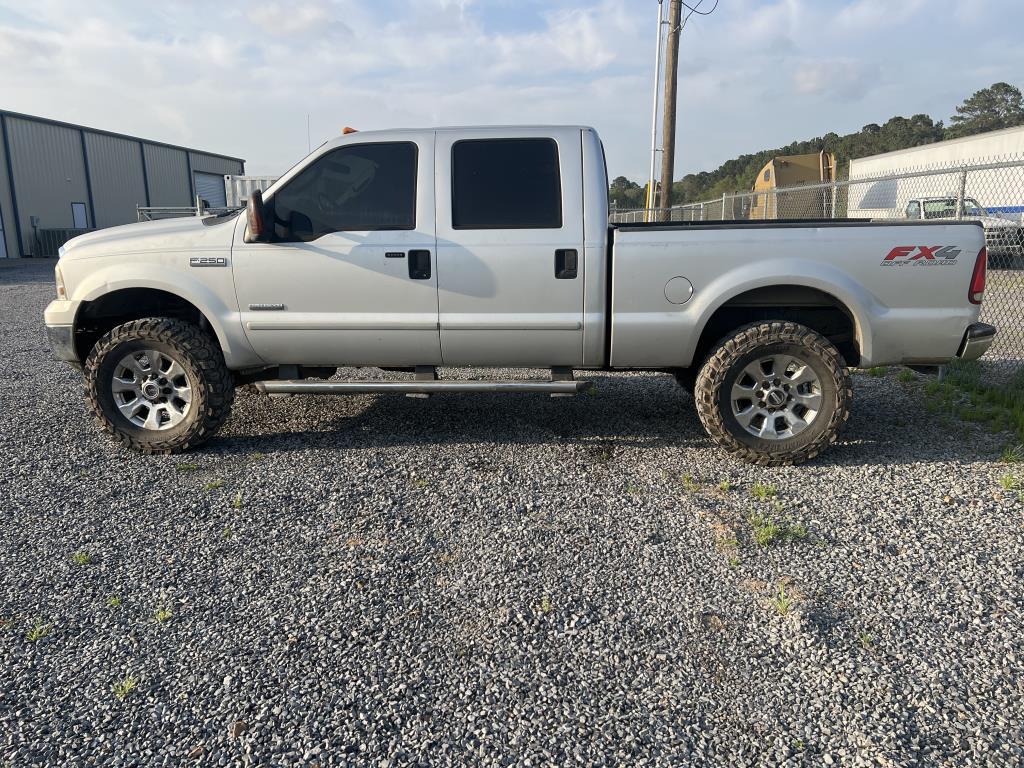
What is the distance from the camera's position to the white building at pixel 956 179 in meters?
17.2

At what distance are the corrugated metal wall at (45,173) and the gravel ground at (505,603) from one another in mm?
29824

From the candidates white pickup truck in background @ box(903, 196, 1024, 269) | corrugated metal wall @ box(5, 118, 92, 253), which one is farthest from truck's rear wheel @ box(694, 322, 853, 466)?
corrugated metal wall @ box(5, 118, 92, 253)

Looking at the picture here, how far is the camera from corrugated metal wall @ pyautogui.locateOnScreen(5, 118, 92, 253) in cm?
2820

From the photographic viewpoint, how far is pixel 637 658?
254 centimetres

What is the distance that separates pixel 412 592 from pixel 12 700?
4.72 feet

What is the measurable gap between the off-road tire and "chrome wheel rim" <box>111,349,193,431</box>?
39 millimetres

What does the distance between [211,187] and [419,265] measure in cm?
4490

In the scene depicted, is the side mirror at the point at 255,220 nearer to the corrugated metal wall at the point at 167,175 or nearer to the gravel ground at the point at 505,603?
the gravel ground at the point at 505,603

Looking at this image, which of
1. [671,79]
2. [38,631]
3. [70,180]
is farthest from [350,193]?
[70,180]

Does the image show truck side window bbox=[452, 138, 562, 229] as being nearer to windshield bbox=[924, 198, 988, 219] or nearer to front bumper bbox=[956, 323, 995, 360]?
front bumper bbox=[956, 323, 995, 360]

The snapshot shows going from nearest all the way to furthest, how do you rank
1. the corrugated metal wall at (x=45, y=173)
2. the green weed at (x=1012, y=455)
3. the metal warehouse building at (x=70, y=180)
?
the green weed at (x=1012, y=455) < the metal warehouse building at (x=70, y=180) < the corrugated metal wall at (x=45, y=173)

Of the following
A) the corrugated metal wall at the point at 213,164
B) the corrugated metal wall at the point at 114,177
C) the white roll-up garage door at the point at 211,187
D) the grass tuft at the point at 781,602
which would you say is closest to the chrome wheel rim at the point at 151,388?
the grass tuft at the point at 781,602

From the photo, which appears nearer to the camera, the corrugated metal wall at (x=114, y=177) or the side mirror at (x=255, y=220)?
the side mirror at (x=255, y=220)

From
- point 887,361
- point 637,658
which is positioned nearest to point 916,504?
point 887,361
